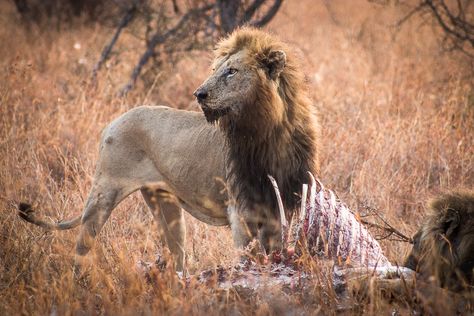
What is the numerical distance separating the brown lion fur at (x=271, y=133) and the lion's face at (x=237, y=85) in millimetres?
12

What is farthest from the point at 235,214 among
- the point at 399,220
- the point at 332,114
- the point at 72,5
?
the point at 72,5

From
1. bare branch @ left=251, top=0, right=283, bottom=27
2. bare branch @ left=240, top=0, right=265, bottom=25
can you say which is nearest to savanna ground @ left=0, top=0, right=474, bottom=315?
bare branch @ left=251, top=0, right=283, bottom=27

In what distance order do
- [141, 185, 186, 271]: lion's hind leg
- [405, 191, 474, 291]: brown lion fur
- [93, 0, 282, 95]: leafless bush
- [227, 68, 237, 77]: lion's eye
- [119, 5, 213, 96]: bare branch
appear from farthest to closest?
1. [119, 5, 213, 96]: bare branch
2. [93, 0, 282, 95]: leafless bush
3. [141, 185, 186, 271]: lion's hind leg
4. [227, 68, 237, 77]: lion's eye
5. [405, 191, 474, 291]: brown lion fur

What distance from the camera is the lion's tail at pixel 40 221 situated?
4.77 meters

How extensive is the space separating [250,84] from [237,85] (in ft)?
0.26

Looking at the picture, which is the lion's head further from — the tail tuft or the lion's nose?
the tail tuft

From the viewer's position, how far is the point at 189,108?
814 centimetres

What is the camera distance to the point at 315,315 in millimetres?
3270

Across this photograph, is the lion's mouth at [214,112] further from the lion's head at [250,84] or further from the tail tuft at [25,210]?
the tail tuft at [25,210]

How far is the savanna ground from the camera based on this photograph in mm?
3457

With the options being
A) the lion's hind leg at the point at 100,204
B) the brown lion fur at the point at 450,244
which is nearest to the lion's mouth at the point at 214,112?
the lion's hind leg at the point at 100,204

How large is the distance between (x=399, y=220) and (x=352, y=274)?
88.6 inches

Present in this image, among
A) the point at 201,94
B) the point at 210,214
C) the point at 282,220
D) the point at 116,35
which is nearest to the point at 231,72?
the point at 201,94

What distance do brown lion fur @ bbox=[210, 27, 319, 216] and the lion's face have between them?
0.04 ft
